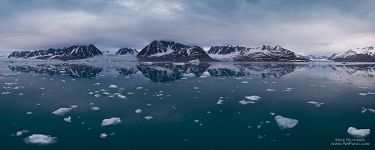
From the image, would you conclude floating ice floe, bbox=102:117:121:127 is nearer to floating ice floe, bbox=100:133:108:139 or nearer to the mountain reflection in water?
floating ice floe, bbox=100:133:108:139

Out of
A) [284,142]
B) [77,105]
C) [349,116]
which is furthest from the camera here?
[77,105]

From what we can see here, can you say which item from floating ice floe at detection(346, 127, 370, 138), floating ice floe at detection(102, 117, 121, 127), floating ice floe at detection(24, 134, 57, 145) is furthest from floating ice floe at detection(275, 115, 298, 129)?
floating ice floe at detection(24, 134, 57, 145)

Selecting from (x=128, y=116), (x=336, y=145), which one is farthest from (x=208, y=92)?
(x=336, y=145)

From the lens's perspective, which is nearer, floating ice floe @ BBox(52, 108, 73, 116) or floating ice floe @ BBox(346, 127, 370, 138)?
floating ice floe @ BBox(346, 127, 370, 138)

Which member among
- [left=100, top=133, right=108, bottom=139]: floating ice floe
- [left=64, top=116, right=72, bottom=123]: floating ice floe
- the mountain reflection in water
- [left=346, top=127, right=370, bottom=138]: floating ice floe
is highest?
[left=346, top=127, right=370, bottom=138]: floating ice floe

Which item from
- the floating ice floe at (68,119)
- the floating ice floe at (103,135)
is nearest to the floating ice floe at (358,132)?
the floating ice floe at (103,135)

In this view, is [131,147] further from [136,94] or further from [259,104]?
[136,94]
